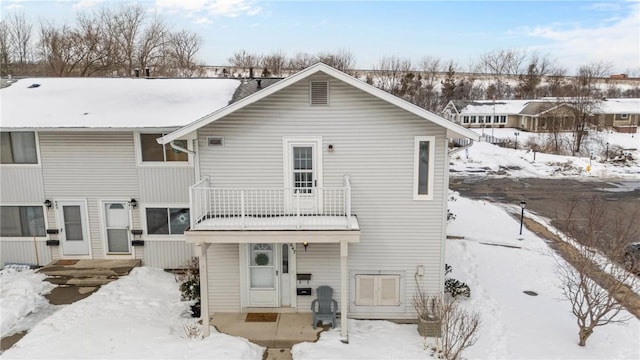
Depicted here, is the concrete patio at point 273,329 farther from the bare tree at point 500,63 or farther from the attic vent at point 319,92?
the bare tree at point 500,63

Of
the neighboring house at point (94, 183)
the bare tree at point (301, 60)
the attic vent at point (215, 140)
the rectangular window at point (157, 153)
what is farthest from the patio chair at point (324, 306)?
the bare tree at point (301, 60)

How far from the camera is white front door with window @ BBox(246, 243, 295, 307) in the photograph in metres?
11.2

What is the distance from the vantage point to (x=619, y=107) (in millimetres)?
54281

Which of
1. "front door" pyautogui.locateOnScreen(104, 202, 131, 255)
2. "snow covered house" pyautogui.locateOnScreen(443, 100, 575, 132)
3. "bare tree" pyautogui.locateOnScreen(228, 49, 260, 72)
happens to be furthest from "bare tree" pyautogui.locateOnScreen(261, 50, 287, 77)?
"front door" pyautogui.locateOnScreen(104, 202, 131, 255)

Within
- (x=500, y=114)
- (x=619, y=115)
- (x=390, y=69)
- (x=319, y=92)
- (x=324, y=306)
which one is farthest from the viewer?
(x=390, y=69)

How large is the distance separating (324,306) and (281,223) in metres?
2.53

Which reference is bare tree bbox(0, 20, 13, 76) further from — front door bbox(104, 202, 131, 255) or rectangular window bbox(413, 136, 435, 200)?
rectangular window bbox(413, 136, 435, 200)

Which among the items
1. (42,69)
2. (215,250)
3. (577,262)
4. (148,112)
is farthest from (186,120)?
(42,69)

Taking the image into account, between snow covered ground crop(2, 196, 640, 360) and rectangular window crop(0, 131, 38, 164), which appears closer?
snow covered ground crop(2, 196, 640, 360)

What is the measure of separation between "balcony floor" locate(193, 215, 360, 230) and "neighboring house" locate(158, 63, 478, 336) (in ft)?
0.08

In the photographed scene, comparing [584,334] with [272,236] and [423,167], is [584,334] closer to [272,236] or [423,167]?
[423,167]

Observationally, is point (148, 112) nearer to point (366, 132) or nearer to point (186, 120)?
point (186, 120)

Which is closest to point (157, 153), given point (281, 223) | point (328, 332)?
point (281, 223)

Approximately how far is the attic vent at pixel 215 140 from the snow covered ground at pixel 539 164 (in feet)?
90.5
